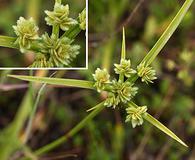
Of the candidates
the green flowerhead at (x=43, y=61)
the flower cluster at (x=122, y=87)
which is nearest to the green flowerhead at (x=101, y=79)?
the flower cluster at (x=122, y=87)

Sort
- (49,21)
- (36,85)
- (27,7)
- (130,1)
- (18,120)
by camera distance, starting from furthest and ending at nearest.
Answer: (130,1), (27,7), (18,120), (36,85), (49,21)

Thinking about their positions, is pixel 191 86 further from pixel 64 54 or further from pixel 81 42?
pixel 64 54

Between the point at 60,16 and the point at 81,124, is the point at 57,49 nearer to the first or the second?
the point at 60,16

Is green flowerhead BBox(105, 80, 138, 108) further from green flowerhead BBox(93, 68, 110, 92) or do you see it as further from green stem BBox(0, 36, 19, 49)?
green stem BBox(0, 36, 19, 49)

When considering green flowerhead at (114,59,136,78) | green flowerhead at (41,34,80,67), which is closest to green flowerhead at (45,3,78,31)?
green flowerhead at (41,34,80,67)

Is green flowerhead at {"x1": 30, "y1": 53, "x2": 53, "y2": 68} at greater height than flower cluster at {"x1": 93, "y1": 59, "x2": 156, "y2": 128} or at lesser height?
greater

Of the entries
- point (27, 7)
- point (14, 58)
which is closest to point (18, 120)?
Result: point (14, 58)

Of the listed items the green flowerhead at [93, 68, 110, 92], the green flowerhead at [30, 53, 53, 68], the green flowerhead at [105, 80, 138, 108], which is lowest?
the green flowerhead at [105, 80, 138, 108]
